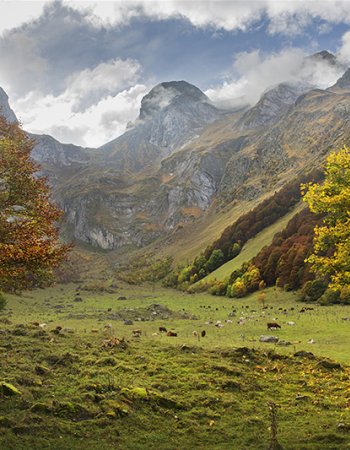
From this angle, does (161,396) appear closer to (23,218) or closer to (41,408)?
(41,408)

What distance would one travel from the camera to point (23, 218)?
2180 centimetres

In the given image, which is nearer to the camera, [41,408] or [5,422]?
[5,422]

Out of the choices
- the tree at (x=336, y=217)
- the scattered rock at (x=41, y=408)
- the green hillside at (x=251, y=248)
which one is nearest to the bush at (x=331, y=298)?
the green hillside at (x=251, y=248)

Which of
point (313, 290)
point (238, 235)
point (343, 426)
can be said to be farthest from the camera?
point (238, 235)

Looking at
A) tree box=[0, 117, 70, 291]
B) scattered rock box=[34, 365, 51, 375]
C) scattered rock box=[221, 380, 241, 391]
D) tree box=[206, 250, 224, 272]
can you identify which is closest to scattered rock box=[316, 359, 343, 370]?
scattered rock box=[221, 380, 241, 391]

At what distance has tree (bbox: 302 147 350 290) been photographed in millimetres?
21656

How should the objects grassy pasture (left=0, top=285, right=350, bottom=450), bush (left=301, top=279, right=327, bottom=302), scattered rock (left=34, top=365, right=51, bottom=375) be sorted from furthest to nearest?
bush (left=301, top=279, right=327, bottom=302), scattered rock (left=34, top=365, right=51, bottom=375), grassy pasture (left=0, top=285, right=350, bottom=450)

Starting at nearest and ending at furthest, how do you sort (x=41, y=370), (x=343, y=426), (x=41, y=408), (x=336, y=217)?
(x=343, y=426) → (x=41, y=408) → (x=41, y=370) → (x=336, y=217)

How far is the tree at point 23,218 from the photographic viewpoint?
730 inches

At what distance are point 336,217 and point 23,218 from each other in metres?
18.6

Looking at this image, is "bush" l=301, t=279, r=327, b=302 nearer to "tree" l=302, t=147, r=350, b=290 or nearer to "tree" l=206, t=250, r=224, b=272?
"tree" l=302, t=147, r=350, b=290

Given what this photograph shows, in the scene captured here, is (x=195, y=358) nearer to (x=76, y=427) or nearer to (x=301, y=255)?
(x=76, y=427)

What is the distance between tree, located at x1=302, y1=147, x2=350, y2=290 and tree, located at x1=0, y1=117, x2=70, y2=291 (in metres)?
15.0

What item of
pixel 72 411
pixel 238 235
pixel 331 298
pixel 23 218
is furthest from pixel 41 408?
pixel 238 235
